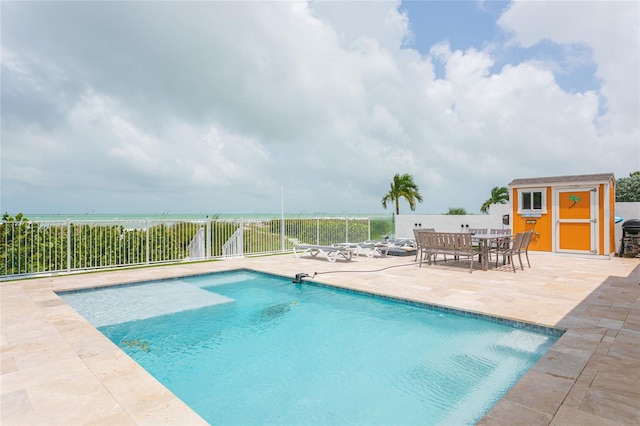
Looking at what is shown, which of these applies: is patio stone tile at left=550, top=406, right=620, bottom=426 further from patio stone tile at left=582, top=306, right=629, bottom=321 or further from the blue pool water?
patio stone tile at left=582, top=306, right=629, bottom=321

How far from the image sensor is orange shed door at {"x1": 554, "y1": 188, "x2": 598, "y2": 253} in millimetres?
10180

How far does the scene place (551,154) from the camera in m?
20.3

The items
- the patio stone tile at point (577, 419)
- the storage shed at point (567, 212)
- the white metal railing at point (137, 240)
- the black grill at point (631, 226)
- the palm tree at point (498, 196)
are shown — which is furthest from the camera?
the palm tree at point (498, 196)

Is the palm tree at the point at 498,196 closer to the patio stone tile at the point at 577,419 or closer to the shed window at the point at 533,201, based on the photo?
the shed window at the point at 533,201

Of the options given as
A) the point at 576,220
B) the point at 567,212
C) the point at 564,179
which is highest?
the point at 564,179

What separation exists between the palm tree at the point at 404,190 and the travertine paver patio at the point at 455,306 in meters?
13.2

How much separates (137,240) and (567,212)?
1312 cm

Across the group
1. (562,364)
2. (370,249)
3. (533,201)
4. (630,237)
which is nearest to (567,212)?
(533,201)

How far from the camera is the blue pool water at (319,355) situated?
109 inches

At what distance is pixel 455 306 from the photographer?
4895mm

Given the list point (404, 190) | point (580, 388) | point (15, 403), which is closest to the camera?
point (15, 403)

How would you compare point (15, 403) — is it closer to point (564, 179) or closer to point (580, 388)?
point (580, 388)

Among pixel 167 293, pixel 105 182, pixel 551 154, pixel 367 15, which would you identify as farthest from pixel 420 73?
pixel 105 182

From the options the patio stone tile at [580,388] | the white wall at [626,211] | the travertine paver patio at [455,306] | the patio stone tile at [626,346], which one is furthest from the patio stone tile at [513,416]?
the white wall at [626,211]
